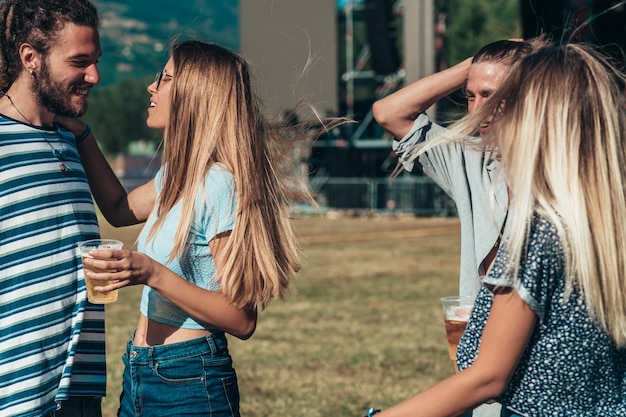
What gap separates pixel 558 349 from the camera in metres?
2.08

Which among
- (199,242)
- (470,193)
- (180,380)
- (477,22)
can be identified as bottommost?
(180,380)

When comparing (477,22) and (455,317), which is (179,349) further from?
(477,22)

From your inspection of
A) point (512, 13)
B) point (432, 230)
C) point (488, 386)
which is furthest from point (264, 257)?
point (512, 13)

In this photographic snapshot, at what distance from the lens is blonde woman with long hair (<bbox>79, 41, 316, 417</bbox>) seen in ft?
9.23

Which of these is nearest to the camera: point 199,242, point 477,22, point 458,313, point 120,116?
point 458,313

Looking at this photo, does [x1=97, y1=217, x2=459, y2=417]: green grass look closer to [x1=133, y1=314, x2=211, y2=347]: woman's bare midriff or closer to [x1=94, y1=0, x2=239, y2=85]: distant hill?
[x1=133, y1=314, x2=211, y2=347]: woman's bare midriff

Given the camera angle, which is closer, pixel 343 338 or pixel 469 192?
pixel 469 192

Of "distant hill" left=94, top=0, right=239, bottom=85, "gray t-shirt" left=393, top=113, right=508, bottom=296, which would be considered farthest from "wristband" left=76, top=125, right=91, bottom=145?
"distant hill" left=94, top=0, right=239, bottom=85

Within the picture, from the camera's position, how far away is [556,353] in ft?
6.81

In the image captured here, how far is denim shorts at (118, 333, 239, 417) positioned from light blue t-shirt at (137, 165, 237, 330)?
0.27 ft

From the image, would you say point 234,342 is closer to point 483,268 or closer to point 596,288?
point 483,268

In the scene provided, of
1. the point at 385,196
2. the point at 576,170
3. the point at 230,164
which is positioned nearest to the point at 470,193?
the point at 230,164

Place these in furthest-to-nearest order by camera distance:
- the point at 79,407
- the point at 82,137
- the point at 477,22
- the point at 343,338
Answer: the point at 477,22 → the point at 343,338 → the point at 82,137 → the point at 79,407

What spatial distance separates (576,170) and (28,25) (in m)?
1.89
